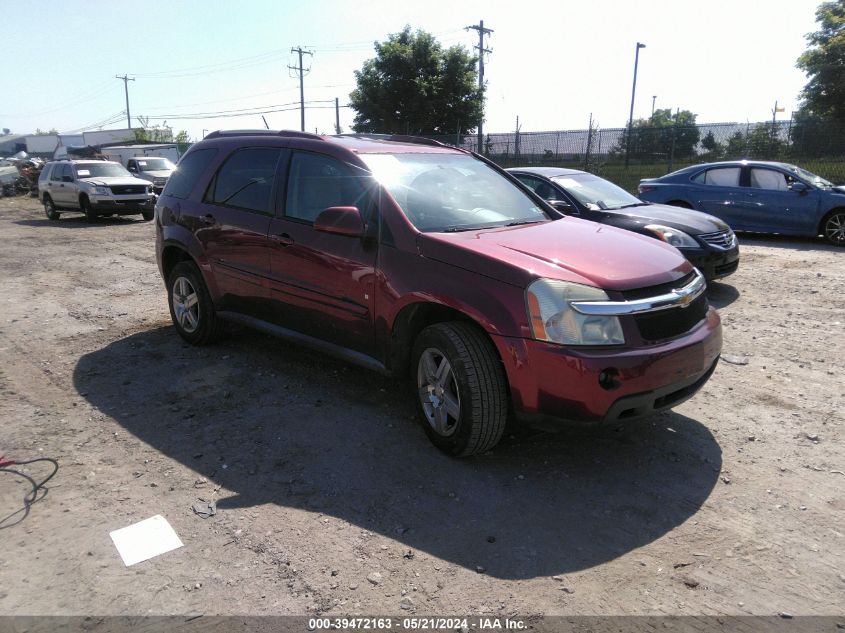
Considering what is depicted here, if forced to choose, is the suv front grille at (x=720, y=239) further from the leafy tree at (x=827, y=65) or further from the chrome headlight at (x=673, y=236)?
the leafy tree at (x=827, y=65)

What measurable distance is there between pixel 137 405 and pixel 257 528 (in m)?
1.95

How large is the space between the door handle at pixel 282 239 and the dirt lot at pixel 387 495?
1100mm

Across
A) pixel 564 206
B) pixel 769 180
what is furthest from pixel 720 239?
pixel 769 180

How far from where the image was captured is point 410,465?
358 centimetres

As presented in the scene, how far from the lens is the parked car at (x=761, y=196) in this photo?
10992 mm

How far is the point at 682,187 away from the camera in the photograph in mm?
11750

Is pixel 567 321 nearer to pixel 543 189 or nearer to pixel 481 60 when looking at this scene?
pixel 543 189

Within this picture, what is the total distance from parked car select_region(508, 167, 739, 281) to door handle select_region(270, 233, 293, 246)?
156 inches

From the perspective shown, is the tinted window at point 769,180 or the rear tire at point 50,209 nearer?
the tinted window at point 769,180

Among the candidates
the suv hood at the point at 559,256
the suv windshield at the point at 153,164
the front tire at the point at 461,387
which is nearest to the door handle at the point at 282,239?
the suv hood at the point at 559,256

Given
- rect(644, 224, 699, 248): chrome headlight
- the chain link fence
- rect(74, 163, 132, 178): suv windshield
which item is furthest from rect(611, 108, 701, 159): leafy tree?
rect(74, 163, 132, 178): suv windshield

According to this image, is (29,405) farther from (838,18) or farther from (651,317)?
(838,18)

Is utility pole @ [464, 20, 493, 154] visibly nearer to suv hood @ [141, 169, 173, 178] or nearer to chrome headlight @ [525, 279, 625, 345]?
suv hood @ [141, 169, 173, 178]

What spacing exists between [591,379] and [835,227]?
33.9 feet
